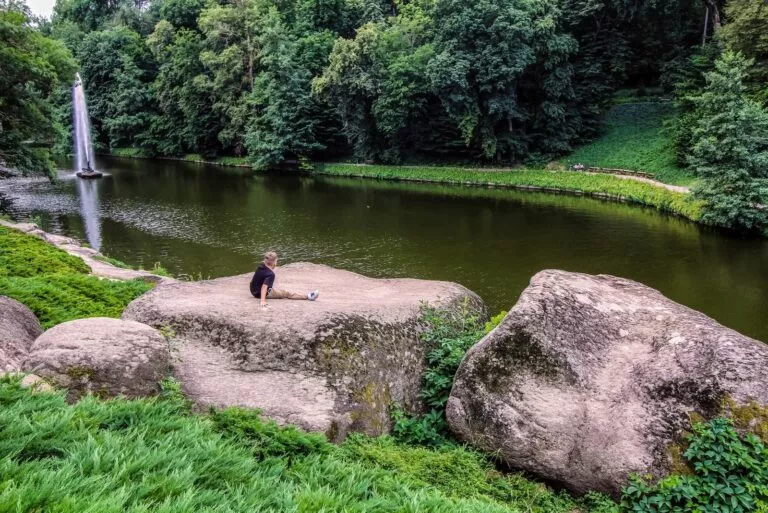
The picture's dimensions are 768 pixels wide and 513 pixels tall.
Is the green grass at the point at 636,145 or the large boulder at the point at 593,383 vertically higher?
the green grass at the point at 636,145

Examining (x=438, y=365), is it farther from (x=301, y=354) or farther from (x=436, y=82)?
(x=436, y=82)

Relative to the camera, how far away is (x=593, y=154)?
149 feet

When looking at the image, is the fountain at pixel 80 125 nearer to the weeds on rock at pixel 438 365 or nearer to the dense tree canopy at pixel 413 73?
the dense tree canopy at pixel 413 73

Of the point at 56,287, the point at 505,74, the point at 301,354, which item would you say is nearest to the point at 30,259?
the point at 56,287

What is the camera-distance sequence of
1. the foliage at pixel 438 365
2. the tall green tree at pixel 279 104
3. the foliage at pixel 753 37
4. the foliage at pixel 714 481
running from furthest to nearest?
1. the tall green tree at pixel 279 104
2. the foliage at pixel 753 37
3. the foliage at pixel 438 365
4. the foliage at pixel 714 481

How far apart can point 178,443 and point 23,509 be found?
65.4 inches

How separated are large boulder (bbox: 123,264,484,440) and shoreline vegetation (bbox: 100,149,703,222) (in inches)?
995


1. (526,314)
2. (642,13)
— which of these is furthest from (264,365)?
(642,13)

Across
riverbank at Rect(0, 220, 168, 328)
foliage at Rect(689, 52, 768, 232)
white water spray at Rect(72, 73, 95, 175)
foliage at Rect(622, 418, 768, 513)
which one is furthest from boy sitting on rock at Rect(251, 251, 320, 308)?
white water spray at Rect(72, 73, 95, 175)

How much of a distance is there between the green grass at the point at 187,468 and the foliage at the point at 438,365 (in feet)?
3.77

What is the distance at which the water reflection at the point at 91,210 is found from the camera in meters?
27.6

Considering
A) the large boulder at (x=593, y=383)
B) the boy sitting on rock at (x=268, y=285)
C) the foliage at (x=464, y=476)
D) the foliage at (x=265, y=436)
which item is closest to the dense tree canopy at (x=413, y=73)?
the boy sitting on rock at (x=268, y=285)

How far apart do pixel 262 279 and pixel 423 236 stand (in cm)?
1842

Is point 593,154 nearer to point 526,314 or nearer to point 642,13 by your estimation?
point 642,13
